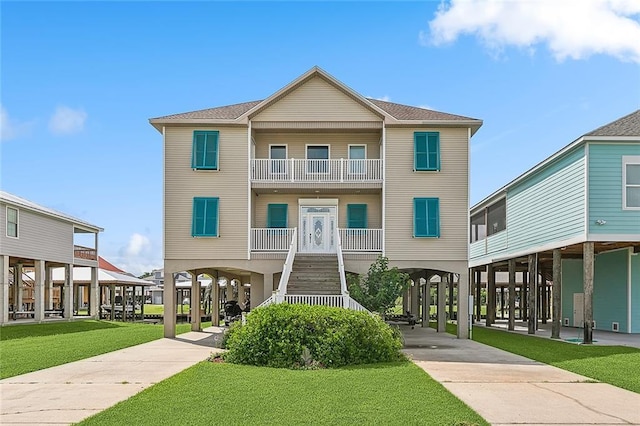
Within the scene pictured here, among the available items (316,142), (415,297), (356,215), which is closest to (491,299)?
(415,297)

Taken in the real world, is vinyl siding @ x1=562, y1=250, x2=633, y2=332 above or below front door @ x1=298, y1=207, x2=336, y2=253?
below

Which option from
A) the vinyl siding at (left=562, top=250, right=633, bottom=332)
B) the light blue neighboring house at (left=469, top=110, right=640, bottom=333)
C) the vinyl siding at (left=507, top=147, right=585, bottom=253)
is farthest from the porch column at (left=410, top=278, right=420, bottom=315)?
the vinyl siding at (left=562, top=250, right=633, bottom=332)

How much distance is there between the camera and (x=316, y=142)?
83.1 feet

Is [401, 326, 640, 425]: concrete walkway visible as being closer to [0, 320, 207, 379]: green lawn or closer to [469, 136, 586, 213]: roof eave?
[469, 136, 586, 213]: roof eave

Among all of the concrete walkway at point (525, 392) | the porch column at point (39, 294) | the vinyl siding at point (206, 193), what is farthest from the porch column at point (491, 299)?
the porch column at point (39, 294)

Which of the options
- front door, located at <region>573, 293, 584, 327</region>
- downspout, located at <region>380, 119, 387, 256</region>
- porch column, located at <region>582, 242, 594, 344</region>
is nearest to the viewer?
porch column, located at <region>582, 242, 594, 344</region>

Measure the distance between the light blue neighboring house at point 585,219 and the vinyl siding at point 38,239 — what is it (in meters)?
22.6

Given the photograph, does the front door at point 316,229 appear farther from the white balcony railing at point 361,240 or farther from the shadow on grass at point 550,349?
the shadow on grass at point 550,349

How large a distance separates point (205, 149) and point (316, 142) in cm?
427

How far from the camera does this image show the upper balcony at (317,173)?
23.8 m

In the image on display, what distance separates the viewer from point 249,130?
23.7 metres

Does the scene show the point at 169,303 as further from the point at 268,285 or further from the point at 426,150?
the point at 426,150

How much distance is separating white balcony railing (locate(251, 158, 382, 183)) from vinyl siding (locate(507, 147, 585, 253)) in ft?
20.9

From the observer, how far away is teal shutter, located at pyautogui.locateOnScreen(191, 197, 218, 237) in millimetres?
23438
